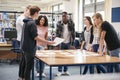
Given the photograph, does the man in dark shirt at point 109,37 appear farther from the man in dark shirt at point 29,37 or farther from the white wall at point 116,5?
the white wall at point 116,5

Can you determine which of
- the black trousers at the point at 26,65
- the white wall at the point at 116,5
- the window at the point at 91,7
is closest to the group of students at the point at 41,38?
the black trousers at the point at 26,65

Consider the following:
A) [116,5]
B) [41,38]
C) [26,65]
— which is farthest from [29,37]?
[116,5]

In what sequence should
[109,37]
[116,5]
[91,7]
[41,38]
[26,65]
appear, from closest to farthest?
[26,65] → [109,37] → [41,38] → [116,5] → [91,7]

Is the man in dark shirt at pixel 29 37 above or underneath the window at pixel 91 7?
underneath

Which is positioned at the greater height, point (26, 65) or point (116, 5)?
point (116, 5)

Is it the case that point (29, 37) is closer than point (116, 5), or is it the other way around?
point (29, 37)

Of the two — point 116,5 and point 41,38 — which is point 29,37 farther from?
point 116,5

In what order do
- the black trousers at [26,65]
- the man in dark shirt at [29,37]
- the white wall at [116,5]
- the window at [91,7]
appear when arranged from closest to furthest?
the man in dark shirt at [29,37] → the black trousers at [26,65] → the white wall at [116,5] → the window at [91,7]

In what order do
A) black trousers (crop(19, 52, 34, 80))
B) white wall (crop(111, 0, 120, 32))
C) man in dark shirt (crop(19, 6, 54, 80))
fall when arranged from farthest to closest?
1. white wall (crop(111, 0, 120, 32))
2. black trousers (crop(19, 52, 34, 80))
3. man in dark shirt (crop(19, 6, 54, 80))

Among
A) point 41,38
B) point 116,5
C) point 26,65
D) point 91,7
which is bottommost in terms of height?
point 26,65

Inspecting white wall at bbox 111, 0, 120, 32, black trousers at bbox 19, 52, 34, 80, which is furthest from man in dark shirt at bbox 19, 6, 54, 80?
white wall at bbox 111, 0, 120, 32

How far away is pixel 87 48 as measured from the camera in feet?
18.9

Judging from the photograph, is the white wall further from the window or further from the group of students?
the group of students

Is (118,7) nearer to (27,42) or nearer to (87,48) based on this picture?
(87,48)
